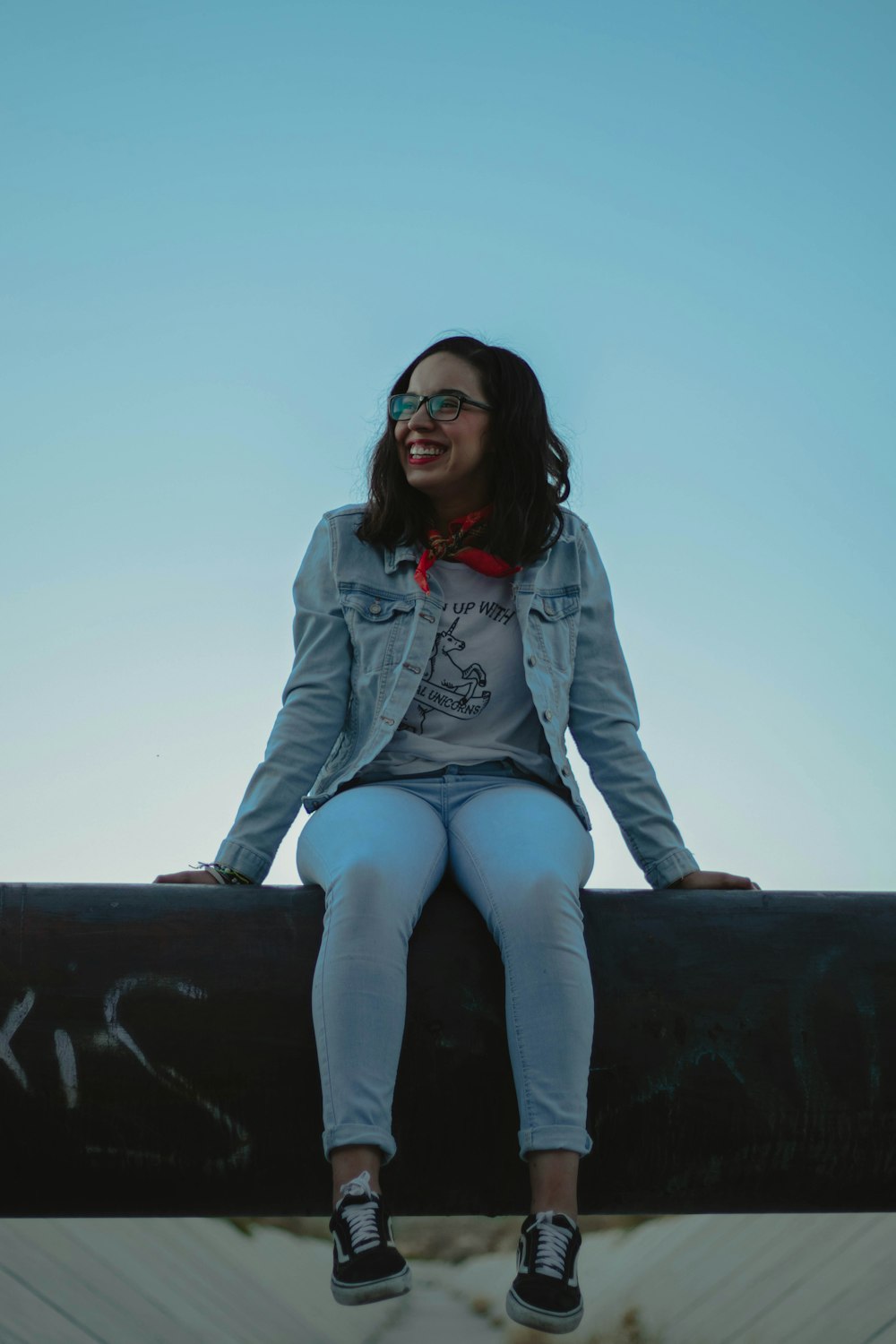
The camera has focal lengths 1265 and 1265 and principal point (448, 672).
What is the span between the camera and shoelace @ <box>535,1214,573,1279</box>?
177 centimetres

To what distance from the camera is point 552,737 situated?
256 cm

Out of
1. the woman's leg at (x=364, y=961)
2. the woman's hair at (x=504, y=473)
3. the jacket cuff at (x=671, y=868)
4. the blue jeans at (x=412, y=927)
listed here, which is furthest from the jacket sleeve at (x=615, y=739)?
the woman's leg at (x=364, y=961)

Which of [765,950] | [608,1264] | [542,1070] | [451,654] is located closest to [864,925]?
[765,950]

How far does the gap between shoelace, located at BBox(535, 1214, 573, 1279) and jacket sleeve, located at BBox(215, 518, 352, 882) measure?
0.88 m

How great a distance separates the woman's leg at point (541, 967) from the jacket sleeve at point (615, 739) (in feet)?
1.01

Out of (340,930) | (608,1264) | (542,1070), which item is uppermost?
(340,930)

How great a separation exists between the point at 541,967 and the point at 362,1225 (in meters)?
0.48

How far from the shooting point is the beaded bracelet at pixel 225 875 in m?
2.36

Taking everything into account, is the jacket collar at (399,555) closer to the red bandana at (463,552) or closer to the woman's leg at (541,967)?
the red bandana at (463,552)

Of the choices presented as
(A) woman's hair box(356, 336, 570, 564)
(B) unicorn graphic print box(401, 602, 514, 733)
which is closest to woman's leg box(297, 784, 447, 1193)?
(B) unicorn graphic print box(401, 602, 514, 733)

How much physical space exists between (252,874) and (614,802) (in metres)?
0.78

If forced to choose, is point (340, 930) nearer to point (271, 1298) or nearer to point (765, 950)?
point (765, 950)

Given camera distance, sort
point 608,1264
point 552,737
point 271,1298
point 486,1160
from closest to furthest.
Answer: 1. point 486,1160
2. point 552,737
3. point 271,1298
4. point 608,1264

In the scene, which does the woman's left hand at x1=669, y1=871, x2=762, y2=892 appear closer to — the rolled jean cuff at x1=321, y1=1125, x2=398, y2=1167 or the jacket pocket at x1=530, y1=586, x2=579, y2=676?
the jacket pocket at x1=530, y1=586, x2=579, y2=676
